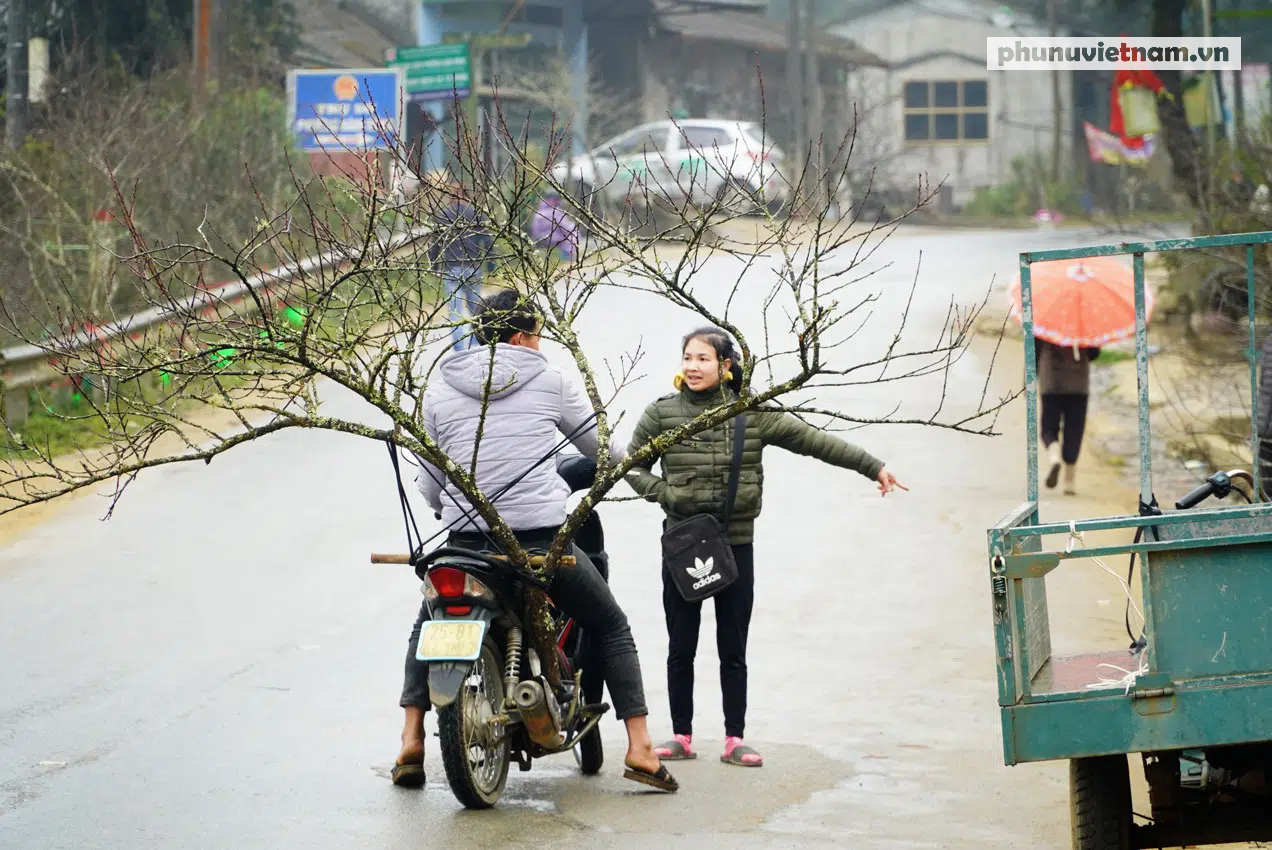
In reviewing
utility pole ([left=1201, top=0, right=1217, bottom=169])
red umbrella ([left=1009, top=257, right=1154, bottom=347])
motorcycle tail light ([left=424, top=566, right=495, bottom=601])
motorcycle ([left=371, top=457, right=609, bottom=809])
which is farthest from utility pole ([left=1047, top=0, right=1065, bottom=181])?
motorcycle tail light ([left=424, top=566, right=495, bottom=601])

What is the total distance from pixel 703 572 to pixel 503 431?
3.37 feet

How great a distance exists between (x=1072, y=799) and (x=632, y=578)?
217 inches

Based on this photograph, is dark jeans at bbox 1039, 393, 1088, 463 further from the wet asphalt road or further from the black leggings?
the black leggings

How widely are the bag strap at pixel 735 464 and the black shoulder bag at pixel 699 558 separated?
0.30ft

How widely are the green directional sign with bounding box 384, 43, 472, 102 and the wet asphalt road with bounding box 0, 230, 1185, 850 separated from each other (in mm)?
13670

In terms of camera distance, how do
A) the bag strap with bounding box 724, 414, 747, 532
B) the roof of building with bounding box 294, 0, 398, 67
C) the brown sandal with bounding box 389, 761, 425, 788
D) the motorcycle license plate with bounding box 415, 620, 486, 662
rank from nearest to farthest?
the motorcycle license plate with bounding box 415, 620, 486, 662
the brown sandal with bounding box 389, 761, 425, 788
the bag strap with bounding box 724, 414, 747, 532
the roof of building with bounding box 294, 0, 398, 67

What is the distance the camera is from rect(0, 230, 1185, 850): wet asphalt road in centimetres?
625

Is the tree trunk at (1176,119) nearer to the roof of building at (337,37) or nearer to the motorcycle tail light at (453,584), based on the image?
the motorcycle tail light at (453,584)

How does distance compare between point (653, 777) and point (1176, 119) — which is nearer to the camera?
point (653, 777)

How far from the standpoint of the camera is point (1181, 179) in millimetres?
Result: 21938

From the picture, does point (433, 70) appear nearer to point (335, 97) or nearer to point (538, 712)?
point (335, 97)

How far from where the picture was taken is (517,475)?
6461 millimetres

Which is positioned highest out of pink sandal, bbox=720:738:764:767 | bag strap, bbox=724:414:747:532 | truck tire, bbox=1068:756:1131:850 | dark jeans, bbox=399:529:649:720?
bag strap, bbox=724:414:747:532

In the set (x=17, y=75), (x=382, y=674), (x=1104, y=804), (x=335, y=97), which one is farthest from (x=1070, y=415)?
(x=335, y=97)
